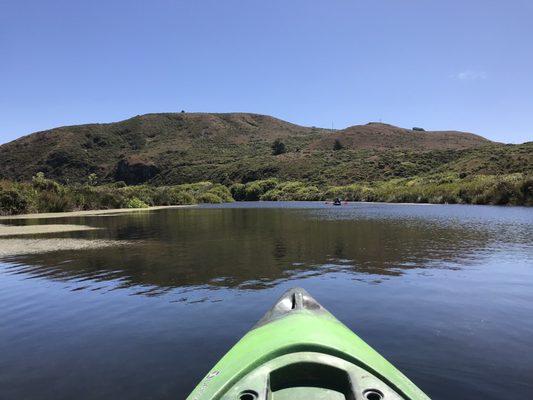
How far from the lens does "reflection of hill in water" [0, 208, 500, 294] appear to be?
13734mm

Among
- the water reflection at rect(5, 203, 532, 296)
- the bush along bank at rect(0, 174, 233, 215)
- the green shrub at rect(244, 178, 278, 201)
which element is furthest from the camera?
the green shrub at rect(244, 178, 278, 201)

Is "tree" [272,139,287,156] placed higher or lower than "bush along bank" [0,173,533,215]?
higher

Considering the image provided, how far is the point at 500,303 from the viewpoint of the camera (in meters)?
10.2

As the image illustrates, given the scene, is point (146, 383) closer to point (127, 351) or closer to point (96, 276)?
point (127, 351)

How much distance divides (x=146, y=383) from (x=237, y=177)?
121 meters

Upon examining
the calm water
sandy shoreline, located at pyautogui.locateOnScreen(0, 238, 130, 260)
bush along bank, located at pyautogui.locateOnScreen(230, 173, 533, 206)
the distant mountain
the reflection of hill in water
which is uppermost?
the distant mountain

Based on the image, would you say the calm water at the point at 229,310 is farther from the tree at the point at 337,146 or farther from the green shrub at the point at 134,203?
the tree at the point at 337,146

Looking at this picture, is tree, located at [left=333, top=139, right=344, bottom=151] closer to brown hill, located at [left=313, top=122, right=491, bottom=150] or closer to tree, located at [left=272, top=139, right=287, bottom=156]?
brown hill, located at [left=313, top=122, right=491, bottom=150]

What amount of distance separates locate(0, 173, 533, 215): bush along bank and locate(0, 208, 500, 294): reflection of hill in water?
99.9ft

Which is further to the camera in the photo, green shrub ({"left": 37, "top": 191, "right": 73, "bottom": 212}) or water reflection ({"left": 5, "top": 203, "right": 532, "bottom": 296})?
green shrub ({"left": 37, "top": 191, "right": 73, "bottom": 212})

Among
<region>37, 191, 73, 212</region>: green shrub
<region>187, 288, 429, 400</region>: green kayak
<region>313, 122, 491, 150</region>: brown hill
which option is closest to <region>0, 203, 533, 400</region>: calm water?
<region>187, 288, 429, 400</region>: green kayak

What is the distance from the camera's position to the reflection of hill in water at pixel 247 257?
1373 cm

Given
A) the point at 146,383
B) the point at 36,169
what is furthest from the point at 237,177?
the point at 146,383

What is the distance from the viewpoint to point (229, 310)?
9.82 metres
